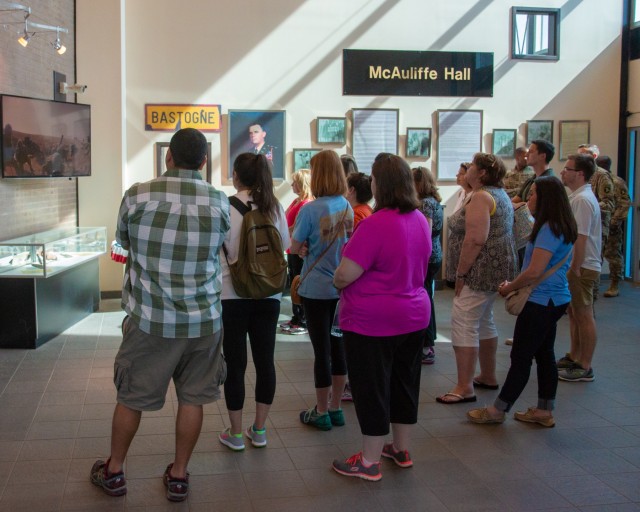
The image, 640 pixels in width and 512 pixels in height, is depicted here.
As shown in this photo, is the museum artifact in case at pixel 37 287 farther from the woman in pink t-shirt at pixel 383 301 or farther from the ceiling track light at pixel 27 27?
the woman in pink t-shirt at pixel 383 301

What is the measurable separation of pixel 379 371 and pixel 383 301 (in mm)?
330

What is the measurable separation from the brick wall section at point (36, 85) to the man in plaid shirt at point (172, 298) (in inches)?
143

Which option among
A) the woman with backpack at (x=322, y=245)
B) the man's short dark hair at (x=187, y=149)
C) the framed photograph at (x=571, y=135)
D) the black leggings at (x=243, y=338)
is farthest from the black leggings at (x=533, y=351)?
the framed photograph at (x=571, y=135)

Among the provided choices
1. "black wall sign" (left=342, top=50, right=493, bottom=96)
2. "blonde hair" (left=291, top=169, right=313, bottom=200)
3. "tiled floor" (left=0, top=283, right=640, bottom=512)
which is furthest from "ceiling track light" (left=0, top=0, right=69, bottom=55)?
"black wall sign" (left=342, top=50, right=493, bottom=96)

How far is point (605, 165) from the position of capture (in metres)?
8.45

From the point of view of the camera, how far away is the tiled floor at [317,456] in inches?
138

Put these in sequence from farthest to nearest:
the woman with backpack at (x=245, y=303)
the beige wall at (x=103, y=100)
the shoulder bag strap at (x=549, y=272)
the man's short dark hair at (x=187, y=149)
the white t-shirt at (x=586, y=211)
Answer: the beige wall at (x=103, y=100) → the white t-shirt at (x=586, y=211) → the shoulder bag strap at (x=549, y=272) → the woman with backpack at (x=245, y=303) → the man's short dark hair at (x=187, y=149)

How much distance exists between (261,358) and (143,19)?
5821mm

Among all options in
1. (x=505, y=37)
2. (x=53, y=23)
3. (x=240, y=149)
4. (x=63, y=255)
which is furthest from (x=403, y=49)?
(x=63, y=255)

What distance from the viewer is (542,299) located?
4.32 m

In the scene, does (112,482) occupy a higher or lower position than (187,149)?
lower

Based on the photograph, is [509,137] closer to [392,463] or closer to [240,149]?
[240,149]

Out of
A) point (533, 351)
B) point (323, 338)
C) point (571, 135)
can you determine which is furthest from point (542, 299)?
point (571, 135)

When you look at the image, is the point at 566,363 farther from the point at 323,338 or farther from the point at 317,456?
the point at 317,456
